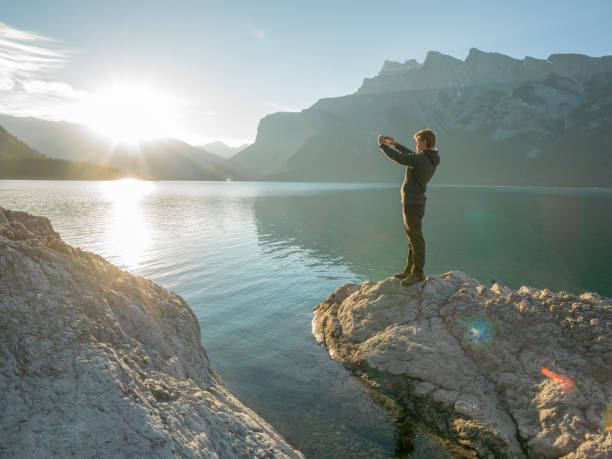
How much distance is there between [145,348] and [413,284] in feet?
22.8

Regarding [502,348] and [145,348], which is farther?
[502,348]

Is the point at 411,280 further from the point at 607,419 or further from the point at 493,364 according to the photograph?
the point at 607,419

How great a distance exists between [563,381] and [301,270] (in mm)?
14241

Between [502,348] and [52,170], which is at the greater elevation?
[52,170]

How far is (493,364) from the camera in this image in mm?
6418

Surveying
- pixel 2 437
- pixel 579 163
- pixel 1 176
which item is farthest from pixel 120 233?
pixel 579 163

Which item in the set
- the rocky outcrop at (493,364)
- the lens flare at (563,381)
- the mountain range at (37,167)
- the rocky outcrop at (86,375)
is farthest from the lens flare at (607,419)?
the mountain range at (37,167)

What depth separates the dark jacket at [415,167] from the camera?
7.08 metres

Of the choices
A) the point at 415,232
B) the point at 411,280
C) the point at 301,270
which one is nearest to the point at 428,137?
the point at 415,232

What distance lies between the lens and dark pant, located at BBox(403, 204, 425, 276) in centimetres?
778

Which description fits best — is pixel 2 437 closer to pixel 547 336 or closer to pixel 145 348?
pixel 145 348

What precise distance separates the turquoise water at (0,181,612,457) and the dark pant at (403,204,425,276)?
3.58m

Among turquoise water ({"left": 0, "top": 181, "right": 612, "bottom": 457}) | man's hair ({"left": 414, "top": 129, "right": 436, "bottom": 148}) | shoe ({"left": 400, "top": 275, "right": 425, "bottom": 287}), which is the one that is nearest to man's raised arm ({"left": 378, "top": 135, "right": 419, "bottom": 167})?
man's hair ({"left": 414, "top": 129, "right": 436, "bottom": 148})

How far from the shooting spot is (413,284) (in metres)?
8.77
